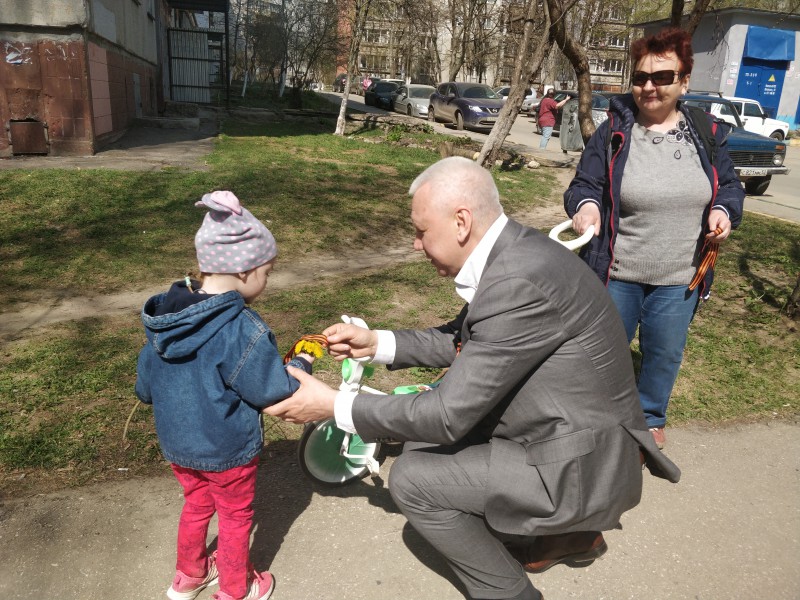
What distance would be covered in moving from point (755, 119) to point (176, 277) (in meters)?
18.1

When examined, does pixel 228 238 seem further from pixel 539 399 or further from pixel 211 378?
pixel 539 399

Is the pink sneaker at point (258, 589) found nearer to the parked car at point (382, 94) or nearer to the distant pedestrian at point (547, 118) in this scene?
the distant pedestrian at point (547, 118)

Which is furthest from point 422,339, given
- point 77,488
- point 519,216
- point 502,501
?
point 519,216

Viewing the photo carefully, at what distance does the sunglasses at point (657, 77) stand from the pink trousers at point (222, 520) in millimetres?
2380

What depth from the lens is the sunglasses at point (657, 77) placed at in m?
2.96

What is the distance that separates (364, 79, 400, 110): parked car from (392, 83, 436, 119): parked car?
1.35 m

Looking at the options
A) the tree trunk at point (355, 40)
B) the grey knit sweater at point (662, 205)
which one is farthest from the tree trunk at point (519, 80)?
the grey knit sweater at point (662, 205)

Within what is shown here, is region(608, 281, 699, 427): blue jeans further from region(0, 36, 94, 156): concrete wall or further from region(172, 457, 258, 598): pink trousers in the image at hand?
region(0, 36, 94, 156): concrete wall

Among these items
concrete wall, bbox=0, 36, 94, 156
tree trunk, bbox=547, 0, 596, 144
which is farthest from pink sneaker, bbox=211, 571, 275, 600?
concrete wall, bbox=0, 36, 94, 156

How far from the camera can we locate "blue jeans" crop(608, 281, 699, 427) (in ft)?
10.8

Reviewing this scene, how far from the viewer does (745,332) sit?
536 centimetres

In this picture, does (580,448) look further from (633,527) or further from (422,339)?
(633,527)

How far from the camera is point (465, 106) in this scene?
2248 centimetres

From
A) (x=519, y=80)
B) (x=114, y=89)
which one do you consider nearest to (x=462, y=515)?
(x=519, y=80)
